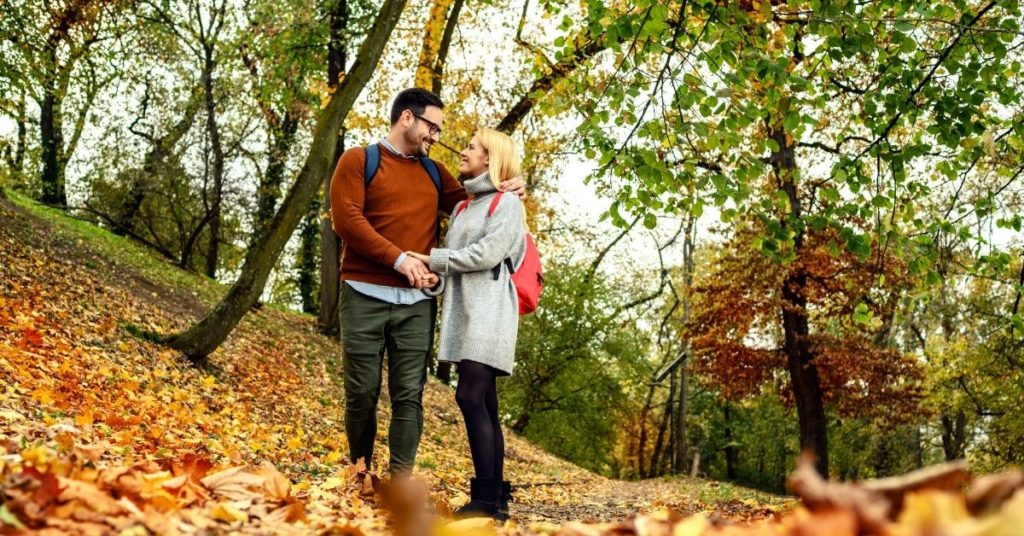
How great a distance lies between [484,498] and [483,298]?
928mm

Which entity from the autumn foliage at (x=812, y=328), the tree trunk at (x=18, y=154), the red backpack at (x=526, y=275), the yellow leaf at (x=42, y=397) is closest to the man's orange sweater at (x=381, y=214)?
the red backpack at (x=526, y=275)

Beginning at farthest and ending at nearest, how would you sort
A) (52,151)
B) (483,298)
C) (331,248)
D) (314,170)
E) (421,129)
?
(52,151)
(331,248)
(314,170)
(421,129)
(483,298)

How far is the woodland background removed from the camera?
5195mm

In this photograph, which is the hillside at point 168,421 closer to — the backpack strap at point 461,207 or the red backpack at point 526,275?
the red backpack at point 526,275

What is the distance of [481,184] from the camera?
12.8 feet

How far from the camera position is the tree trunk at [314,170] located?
8211 millimetres

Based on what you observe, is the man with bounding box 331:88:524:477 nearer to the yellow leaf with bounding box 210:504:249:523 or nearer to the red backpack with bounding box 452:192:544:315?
the red backpack with bounding box 452:192:544:315

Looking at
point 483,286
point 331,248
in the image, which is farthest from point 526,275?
point 331,248

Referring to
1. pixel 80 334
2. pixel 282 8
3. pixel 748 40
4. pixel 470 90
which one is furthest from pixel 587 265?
pixel 748 40

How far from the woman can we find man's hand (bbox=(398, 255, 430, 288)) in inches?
1.6

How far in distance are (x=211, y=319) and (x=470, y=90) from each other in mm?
8066

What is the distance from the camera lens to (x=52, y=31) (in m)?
11.2

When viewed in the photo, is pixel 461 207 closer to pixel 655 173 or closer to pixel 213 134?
pixel 655 173

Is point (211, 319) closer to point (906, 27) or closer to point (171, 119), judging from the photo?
point (906, 27)
